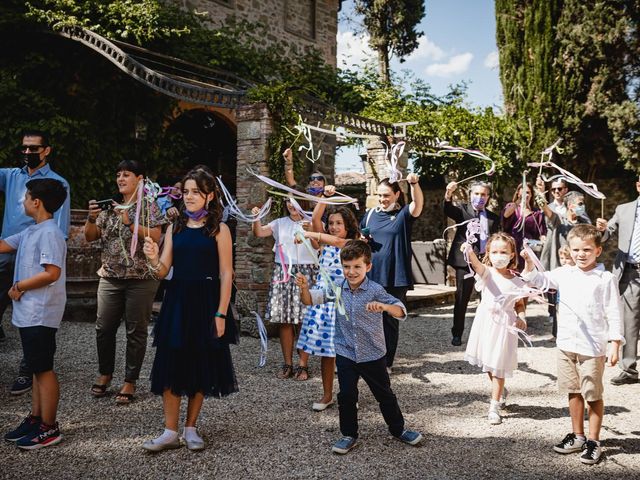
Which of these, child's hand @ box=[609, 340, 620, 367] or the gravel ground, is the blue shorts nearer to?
the gravel ground

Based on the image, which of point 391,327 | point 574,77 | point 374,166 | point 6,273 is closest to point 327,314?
point 391,327

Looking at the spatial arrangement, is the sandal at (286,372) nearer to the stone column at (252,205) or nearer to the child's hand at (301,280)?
the stone column at (252,205)

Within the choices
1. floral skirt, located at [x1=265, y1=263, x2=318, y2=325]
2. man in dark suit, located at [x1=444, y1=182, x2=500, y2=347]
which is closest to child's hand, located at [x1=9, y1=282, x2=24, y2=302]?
floral skirt, located at [x1=265, y1=263, x2=318, y2=325]

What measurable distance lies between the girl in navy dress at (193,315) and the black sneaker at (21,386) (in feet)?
5.35

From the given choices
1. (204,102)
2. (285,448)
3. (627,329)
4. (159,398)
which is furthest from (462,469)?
(204,102)

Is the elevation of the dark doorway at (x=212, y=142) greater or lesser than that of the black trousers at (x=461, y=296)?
greater

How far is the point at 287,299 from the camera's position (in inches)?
204

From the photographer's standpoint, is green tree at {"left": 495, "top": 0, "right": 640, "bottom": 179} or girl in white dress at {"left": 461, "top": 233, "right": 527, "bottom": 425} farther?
green tree at {"left": 495, "top": 0, "right": 640, "bottom": 179}

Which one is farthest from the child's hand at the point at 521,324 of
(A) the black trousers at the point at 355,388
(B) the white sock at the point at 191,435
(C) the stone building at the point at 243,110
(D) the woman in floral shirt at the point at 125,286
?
(C) the stone building at the point at 243,110

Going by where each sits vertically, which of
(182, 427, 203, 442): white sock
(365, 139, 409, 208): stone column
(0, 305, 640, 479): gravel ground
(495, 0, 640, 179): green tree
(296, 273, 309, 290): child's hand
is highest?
(495, 0, 640, 179): green tree

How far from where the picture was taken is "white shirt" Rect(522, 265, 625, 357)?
3393 mm

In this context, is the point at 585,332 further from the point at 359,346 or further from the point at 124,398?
the point at 124,398

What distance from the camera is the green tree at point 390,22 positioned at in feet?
72.2

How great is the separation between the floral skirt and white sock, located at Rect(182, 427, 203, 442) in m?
1.82
